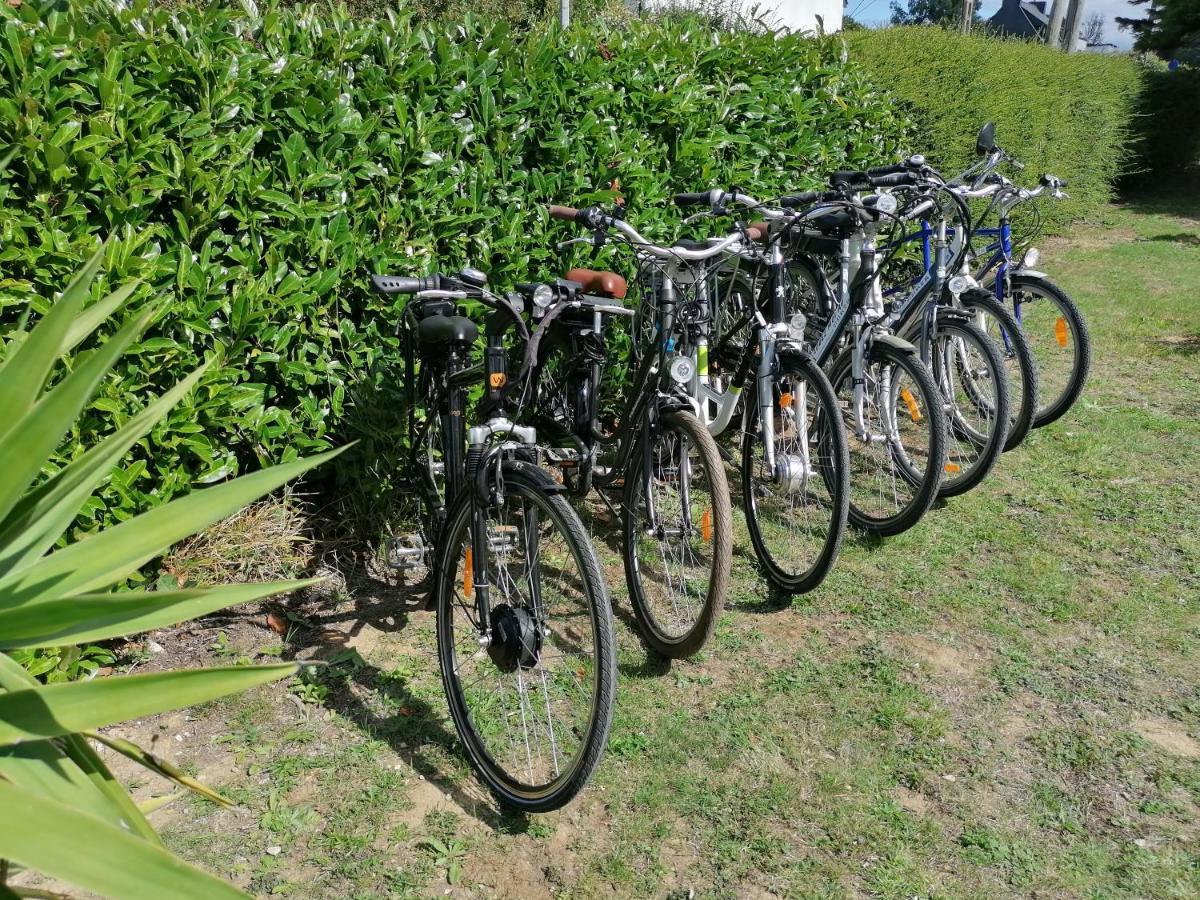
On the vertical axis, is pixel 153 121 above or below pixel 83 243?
above

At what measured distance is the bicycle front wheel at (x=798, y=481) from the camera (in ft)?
12.1

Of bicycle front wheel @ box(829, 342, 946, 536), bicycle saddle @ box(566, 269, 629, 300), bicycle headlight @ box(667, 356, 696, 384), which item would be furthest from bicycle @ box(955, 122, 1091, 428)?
bicycle saddle @ box(566, 269, 629, 300)

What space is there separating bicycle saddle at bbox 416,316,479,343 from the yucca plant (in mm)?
1335

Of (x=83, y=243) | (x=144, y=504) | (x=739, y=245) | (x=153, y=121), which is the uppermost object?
(x=153, y=121)

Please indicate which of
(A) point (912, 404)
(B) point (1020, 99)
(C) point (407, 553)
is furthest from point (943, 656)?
(B) point (1020, 99)

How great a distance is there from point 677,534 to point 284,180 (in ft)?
6.56

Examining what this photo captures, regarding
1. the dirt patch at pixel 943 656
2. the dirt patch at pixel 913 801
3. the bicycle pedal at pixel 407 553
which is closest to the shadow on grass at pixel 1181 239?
the dirt patch at pixel 943 656

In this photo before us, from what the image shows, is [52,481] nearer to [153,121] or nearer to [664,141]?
[153,121]

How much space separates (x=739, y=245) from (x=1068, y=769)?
2.14m

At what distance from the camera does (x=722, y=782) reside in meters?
2.99

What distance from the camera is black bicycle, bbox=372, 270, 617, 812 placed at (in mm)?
2674

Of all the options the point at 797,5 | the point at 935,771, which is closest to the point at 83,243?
the point at 935,771

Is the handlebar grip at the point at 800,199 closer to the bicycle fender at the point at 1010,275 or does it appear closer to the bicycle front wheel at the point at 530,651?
the bicycle fender at the point at 1010,275

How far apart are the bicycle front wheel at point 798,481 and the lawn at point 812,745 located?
0.19 metres
